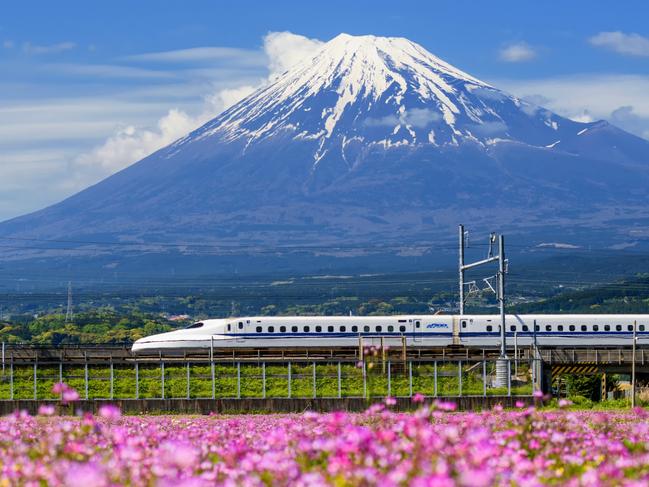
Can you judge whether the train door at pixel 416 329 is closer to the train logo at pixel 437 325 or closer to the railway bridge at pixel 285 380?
the train logo at pixel 437 325

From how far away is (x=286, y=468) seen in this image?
12.0m

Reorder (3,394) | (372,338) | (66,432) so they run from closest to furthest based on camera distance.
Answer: (66,432) < (3,394) < (372,338)

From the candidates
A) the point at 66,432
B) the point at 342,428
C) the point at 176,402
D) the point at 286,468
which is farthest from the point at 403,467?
the point at 176,402

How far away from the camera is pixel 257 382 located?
55.8 meters

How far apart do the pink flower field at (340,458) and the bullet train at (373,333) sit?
57169 mm

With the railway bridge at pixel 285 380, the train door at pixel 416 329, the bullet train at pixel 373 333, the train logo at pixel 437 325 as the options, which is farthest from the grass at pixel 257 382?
the train logo at pixel 437 325

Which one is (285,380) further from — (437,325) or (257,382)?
(437,325)

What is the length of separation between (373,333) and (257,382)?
18.3 metres

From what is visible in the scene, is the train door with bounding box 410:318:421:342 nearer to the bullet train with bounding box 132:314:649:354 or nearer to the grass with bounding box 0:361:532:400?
the bullet train with bounding box 132:314:649:354

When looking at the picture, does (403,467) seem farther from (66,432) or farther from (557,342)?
(557,342)

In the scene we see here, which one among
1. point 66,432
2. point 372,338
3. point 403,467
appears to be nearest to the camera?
point 403,467

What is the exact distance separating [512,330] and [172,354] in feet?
59.3

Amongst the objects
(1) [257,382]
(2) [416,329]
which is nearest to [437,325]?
(2) [416,329]

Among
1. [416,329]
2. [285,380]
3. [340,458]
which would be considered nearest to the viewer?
[340,458]
